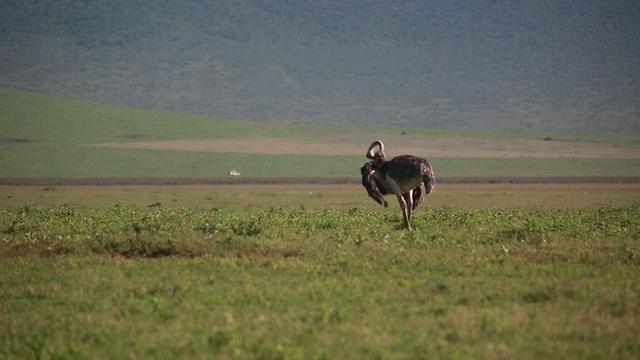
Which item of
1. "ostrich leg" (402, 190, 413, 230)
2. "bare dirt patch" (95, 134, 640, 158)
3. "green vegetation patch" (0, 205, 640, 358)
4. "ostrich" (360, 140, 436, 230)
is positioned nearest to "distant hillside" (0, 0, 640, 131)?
"bare dirt patch" (95, 134, 640, 158)

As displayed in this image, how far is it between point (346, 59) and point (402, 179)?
4425 inches

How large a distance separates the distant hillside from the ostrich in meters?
80.8

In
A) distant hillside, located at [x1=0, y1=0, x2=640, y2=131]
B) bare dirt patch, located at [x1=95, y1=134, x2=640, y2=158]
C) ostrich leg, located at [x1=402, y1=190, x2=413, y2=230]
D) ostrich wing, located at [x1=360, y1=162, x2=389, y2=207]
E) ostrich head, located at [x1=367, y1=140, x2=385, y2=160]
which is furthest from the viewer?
distant hillside, located at [x1=0, y1=0, x2=640, y2=131]

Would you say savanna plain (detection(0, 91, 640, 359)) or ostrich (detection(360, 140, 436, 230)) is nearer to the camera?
savanna plain (detection(0, 91, 640, 359))

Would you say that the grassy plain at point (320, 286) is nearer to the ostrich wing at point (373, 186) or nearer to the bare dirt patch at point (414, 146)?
the ostrich wing at point (373, 186)

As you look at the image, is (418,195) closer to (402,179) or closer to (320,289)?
(402,179)

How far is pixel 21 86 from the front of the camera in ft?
369

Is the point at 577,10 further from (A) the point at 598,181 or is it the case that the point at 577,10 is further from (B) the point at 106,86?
(A) the point at 598,181

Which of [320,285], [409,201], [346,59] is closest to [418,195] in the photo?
[409,201]

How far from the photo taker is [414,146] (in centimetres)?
7938

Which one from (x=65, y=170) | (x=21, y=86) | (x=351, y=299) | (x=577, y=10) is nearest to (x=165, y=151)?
(x=65, y=170)

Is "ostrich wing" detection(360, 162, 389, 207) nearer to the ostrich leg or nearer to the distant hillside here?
the ostrich leg

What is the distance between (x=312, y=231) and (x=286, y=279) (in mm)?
4237

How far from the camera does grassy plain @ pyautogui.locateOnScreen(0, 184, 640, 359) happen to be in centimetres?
970
